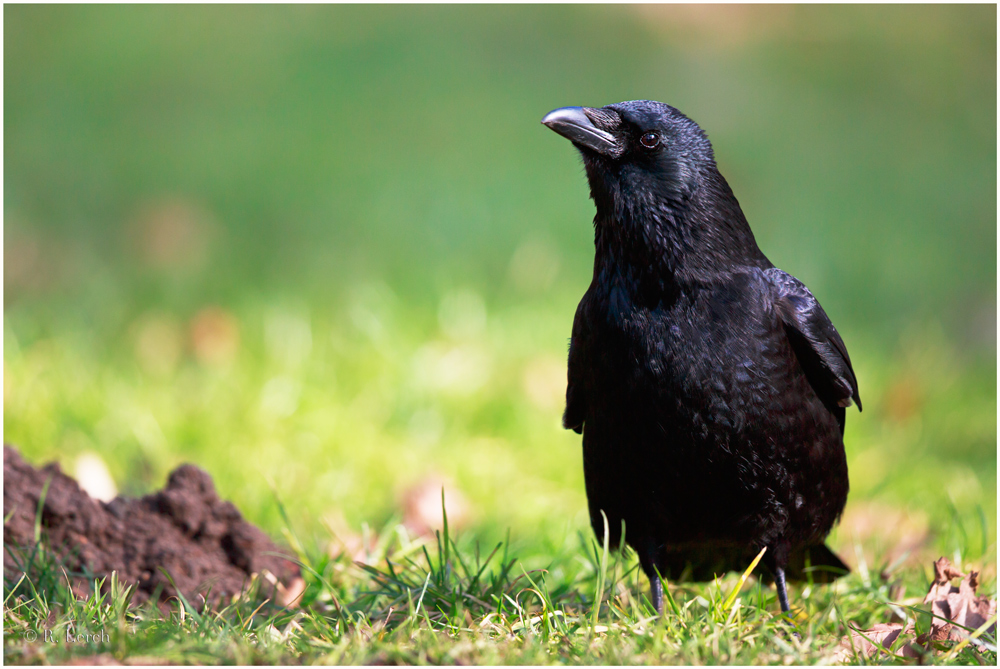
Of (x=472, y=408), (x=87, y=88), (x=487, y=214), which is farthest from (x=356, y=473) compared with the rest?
(x=87, y=88)

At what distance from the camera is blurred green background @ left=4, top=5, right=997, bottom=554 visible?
4418 mm

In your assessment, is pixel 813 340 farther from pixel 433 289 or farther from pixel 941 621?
pixel 433 289

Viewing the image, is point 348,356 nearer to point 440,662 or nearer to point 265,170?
point 265,170

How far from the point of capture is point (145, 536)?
2.83 m

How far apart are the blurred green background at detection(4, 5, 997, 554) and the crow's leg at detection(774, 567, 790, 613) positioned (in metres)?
0.84

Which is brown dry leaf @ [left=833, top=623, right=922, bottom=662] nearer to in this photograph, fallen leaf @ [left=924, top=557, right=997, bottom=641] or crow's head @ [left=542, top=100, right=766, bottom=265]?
fallen leaf @ [left=924, top=557, right=997, bottom=641]

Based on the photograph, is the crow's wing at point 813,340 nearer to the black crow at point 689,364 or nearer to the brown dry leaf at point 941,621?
the black crow at point 689,364

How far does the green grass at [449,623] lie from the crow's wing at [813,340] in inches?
24.3

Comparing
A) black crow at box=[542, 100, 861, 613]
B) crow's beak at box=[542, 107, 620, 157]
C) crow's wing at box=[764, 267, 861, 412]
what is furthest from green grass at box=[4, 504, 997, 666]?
crow's beak at box=[542, 107, 620, 157]

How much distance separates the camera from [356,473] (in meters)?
4.33

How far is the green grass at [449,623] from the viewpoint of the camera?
211 centimetres

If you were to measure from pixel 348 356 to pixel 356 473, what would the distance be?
1050 millimetres

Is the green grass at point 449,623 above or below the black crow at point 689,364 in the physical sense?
below

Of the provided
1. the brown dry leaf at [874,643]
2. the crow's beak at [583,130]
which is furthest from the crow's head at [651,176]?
the brown dry leaf at [874,643]
